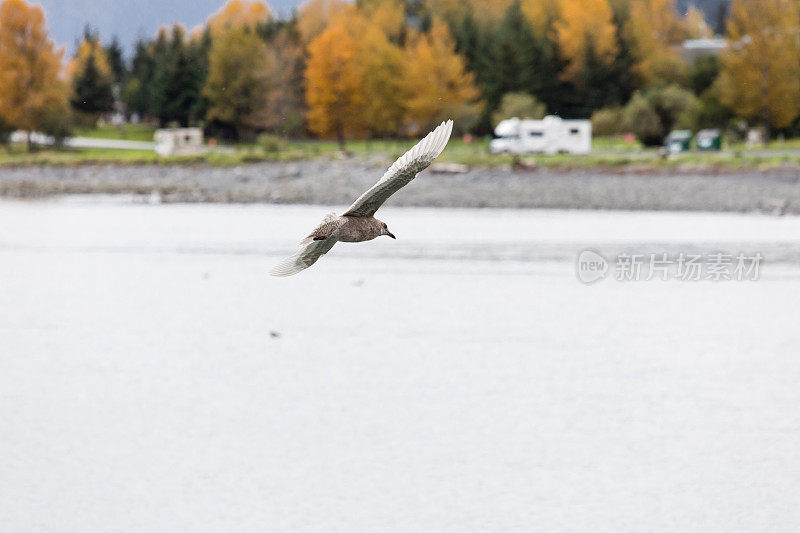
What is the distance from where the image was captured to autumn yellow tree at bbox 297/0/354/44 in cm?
5994

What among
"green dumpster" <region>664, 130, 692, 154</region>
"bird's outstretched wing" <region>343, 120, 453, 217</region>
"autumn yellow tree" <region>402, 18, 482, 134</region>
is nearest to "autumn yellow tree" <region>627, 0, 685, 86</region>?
"green dumpster" <region>664, 130, 692, 154</region>

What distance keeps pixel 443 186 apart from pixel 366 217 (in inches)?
1490

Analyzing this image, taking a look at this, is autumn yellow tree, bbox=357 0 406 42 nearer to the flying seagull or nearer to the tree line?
the tree line

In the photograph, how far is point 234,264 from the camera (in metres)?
38.0

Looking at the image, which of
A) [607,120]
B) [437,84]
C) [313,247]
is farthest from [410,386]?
[607,120]

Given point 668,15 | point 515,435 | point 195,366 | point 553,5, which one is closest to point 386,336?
point 195,366

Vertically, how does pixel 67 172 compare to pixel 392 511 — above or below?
above

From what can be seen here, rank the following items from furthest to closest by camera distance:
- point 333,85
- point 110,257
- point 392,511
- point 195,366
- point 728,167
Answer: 1. point 333,85
2. point 728,167
3. point 110,257
4. point 195,366
5. point 392,511

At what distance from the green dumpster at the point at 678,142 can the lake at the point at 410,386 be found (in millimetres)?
9927

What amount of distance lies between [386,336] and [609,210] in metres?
15.2

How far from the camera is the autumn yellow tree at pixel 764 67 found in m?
50.6

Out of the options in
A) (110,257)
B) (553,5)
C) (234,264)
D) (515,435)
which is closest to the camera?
(515,435)

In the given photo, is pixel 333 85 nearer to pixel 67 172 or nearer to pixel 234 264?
pixel 67 172

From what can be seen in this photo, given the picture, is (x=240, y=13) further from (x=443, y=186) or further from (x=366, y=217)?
(x=366, y=217)
